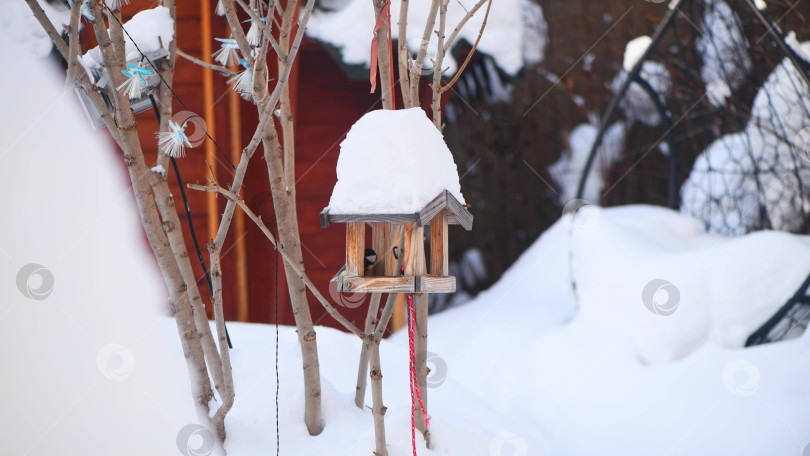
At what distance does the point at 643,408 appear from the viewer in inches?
115

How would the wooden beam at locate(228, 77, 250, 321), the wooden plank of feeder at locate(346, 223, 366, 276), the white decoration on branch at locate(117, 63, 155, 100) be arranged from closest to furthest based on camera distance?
the wooden plank of feeder at locate(346, 223, 366, 276)
the white decoration on branch at locate(117, 63, 155, 100)
the wooden beam at locate(228, 77, 250, 321)

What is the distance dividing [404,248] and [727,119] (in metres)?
4.01

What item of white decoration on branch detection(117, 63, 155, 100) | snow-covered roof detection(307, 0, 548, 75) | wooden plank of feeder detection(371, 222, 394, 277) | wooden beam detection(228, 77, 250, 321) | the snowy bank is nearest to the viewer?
wooden plank of feeder detection(371, 222, 394, 277)

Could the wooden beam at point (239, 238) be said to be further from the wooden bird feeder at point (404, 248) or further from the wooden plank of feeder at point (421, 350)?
the wooden bird feeder at point (404, 248)

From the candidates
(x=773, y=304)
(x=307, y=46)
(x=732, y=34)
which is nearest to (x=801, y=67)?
(x=773, y=304)

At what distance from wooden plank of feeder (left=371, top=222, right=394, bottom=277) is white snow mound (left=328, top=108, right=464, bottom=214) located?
155 mm

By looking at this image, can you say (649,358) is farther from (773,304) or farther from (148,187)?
(148,187)

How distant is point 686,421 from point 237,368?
5.95 ft

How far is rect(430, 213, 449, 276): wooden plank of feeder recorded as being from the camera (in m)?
1.49

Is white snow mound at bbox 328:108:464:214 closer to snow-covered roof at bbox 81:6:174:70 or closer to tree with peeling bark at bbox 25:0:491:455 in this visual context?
tree with peeling bark at bbox 25:0:491:455

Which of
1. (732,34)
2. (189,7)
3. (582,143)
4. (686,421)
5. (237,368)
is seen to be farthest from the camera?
(582,143)

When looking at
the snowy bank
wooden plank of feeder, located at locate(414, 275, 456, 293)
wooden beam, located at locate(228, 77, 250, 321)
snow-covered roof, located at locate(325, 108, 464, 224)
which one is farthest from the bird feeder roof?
wooden beam, located at locate(228, 77, 250, 321)

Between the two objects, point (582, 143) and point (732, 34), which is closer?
point (732, 34)

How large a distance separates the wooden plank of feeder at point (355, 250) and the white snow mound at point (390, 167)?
76 millimetres
